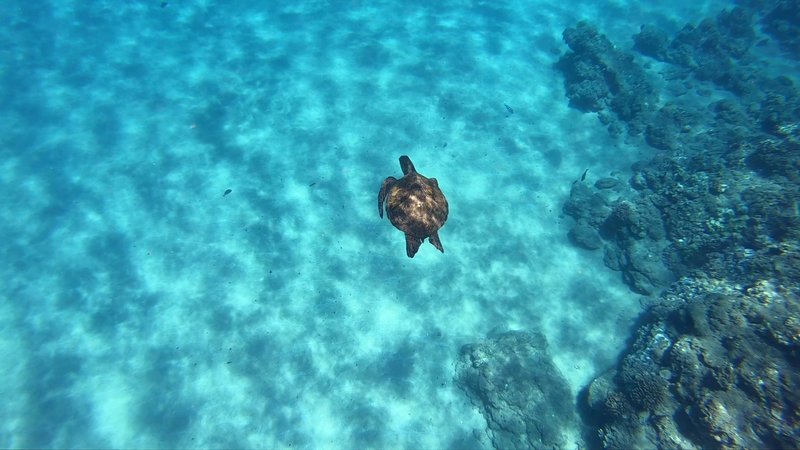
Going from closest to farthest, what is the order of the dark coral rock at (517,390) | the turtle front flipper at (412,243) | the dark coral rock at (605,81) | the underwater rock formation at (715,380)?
1. the underwater rock formation at (715,380)
2. the turtle front flipper at (412,243)
3. the dark coral rock at (517,390)
4. the dark coral rock at (605,81)

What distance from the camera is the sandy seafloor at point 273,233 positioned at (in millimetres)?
12641

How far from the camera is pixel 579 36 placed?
2350 cm

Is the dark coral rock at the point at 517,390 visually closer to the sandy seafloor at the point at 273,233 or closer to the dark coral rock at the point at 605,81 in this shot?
the sandy seafloor at the point at 273,233

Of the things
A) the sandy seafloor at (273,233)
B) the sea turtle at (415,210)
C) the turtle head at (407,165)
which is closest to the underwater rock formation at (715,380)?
the sandy seafloor at (273,233)

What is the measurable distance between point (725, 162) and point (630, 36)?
15.4 m

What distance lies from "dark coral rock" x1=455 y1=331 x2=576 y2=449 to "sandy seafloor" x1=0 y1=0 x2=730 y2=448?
2.17 ft

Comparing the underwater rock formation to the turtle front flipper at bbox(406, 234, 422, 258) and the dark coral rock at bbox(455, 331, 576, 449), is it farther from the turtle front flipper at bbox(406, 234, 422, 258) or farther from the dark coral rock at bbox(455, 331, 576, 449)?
the turtle front flipper at bbox(406, 234, 422, 258)

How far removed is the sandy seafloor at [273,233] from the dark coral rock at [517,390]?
0.66m

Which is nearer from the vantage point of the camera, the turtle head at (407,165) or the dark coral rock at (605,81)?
the turtle head at (407,165)

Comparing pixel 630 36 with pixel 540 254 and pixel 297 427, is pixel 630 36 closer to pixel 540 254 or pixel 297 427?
pixel 540 254

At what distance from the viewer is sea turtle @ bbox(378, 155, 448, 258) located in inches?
411

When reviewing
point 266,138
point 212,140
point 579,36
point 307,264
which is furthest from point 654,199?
point 212,140

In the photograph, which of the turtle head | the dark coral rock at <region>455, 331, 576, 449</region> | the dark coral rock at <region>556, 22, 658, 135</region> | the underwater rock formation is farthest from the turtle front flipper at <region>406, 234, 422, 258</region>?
the dark coral rock at <region>556, 22, 658, 135</region>

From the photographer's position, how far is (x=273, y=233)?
1580cm
